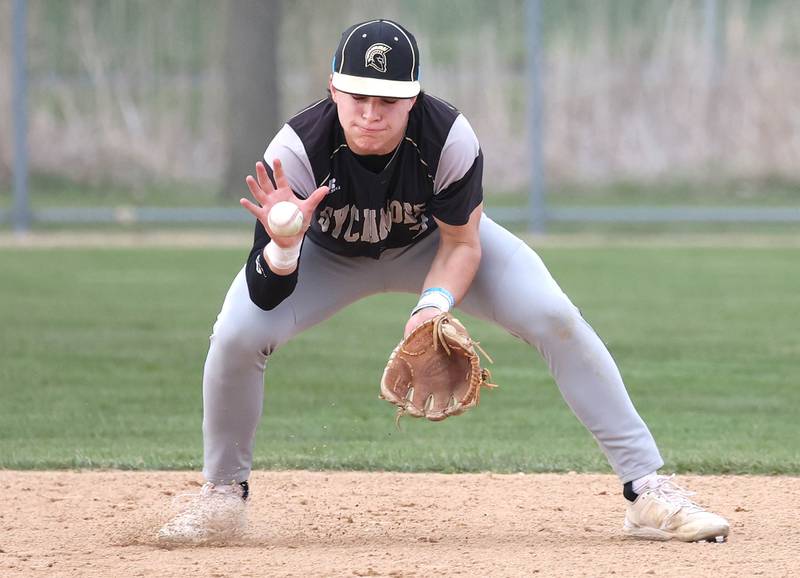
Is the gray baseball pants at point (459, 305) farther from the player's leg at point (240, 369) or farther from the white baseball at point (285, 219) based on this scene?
the white baseball at point (285, 219)

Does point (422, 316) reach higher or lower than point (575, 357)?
higher

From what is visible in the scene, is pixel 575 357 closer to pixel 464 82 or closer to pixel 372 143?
pixel 372 143

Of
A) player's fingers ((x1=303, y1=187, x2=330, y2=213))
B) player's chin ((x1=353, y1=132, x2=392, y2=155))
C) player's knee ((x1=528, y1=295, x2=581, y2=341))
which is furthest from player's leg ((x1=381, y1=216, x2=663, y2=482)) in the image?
player's fingers ((x1=303, y1=187, x2=330, y2=213))

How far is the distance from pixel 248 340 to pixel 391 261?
528mm

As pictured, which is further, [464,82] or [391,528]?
[464,82]

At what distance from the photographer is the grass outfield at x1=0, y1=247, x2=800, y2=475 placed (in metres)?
5.76

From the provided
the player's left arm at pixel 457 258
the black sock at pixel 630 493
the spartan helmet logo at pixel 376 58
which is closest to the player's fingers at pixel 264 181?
the spartan helmet logo at pixel 376 58

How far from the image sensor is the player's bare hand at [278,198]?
146 inches

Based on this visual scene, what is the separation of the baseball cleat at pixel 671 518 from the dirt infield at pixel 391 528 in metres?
0.04

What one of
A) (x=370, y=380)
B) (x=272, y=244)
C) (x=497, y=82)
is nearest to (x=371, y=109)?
(x=272, y=244)

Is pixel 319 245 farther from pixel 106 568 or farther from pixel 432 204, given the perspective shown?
pixel 106 568

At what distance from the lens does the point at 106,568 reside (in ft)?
12.5

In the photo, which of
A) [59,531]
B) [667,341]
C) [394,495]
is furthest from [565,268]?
[59,531]

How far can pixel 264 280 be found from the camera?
3.85 metres
